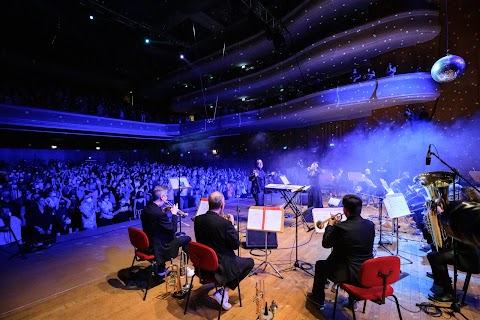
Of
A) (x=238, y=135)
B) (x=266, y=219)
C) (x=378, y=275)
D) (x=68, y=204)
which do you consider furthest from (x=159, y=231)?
(x=238, y=135)

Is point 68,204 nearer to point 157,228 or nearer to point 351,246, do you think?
point 157,228

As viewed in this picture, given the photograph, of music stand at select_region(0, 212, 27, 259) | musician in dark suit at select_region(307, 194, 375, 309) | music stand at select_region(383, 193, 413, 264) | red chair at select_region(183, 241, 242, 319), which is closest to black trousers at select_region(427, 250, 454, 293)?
music stand at select_region(383, 193, 413, 264)

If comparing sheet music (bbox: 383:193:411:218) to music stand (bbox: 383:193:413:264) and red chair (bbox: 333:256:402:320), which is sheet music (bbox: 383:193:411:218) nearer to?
music stand (bbox: 383:193:413:264)

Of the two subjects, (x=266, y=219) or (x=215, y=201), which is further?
(x=266, y=219)

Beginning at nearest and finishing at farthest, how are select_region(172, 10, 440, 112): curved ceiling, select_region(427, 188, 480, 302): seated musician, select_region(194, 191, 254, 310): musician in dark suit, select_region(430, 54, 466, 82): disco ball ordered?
select_region(194, 191, 254, 310): musician in dark suit < select_region(427, 188, 480, 302): seated musician < select_region(430, 54, 466, 82): disco ball < select_region(172, 10, 440, 112): curved ceiling

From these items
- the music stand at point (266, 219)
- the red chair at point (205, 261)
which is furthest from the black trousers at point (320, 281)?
the red chair at point (205, 261)

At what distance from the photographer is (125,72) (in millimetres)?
18750

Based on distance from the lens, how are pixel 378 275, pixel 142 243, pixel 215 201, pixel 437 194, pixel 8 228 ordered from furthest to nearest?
pixel 8 228
pixel 142 243
pixel 437 194
pixel 215 201
pixel 378 275

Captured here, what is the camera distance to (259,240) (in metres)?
4.87

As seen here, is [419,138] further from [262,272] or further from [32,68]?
[32,68]

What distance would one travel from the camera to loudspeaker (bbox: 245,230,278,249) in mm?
4742

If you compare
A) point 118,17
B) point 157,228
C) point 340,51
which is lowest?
point 157,228

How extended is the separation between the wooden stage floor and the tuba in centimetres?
76

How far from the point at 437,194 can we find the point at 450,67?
496 centimetres
